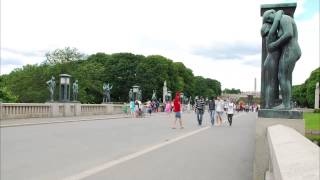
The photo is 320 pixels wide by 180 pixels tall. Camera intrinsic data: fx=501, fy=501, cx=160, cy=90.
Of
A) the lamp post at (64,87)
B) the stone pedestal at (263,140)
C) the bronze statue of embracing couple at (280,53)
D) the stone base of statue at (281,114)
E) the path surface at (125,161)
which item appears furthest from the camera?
the lamp post at (64,87)

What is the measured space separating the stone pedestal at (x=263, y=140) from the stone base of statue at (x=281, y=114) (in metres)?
0.14

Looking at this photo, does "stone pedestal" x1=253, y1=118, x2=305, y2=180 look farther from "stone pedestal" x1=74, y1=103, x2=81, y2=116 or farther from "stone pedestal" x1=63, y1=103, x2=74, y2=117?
"stone pedestal" x1=74, y1=103, x2=81, y2=116

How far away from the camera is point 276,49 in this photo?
8.81 metres

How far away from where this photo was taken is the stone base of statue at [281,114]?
8.28 meters

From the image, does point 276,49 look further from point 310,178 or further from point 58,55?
point 58,55

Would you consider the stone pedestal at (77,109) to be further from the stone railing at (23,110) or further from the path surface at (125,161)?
the path surface at (125,161)

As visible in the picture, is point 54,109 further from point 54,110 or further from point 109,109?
point 109,109

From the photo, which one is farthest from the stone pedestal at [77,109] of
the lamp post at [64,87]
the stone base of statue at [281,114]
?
the stone base of statue at [281,114]

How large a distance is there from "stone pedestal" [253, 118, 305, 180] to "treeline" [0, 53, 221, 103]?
7107cm

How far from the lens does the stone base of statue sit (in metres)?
8.28

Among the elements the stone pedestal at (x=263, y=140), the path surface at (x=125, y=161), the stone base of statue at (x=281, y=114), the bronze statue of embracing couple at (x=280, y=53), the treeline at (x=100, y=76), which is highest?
the treeline at (x=100, y=76)

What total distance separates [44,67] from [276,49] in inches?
3224

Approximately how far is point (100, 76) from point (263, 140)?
300 ft

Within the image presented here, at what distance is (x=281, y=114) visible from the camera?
8.45m
